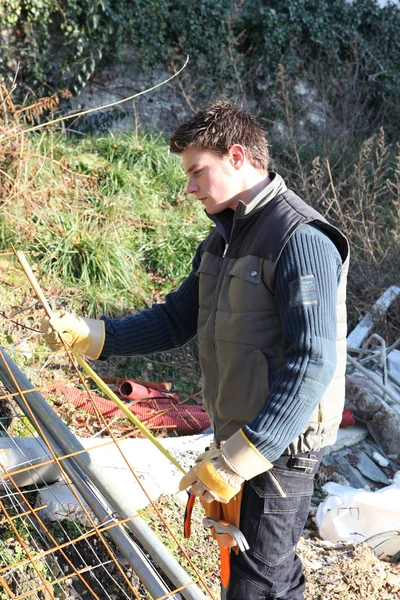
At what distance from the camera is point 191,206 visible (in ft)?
22.6

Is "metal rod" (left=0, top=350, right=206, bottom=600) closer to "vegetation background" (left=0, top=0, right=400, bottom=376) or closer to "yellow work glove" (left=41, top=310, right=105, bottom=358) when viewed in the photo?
"yellow work glove" (left=41, top=310, right=105, bottom=358)

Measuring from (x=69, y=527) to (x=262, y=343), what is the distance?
1.46 m

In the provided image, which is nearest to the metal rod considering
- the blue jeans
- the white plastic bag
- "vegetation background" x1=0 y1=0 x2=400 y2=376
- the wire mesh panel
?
the wire mesh panel

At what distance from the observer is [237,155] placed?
2096mm

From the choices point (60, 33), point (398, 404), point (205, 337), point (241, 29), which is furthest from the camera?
point (241, 29)

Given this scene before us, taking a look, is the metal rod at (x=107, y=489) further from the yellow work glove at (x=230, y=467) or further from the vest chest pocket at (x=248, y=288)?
the vest chest pocket at (x=248, y=288)

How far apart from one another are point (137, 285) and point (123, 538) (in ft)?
12.0

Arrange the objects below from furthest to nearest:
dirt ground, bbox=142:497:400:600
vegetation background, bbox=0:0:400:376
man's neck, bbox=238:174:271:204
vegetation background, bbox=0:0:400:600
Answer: vegetation background, bbox=0:0:400:376, vegetation background, bbox=0:0:400:600, dirt ground, bbox=142:497:400:600, man's neck, bbox=238:174:271:204

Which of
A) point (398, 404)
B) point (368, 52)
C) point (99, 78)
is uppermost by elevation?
point (368, 52)

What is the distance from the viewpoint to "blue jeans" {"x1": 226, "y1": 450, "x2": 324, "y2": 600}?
2.04m

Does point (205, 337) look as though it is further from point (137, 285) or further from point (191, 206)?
point (191, 206)

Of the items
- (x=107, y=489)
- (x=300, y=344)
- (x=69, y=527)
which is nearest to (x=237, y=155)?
(x=300, y=344)

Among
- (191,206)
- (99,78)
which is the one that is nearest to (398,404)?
(191,206)

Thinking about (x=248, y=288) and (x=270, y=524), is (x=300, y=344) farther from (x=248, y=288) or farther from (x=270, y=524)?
(x=270, y=524)
